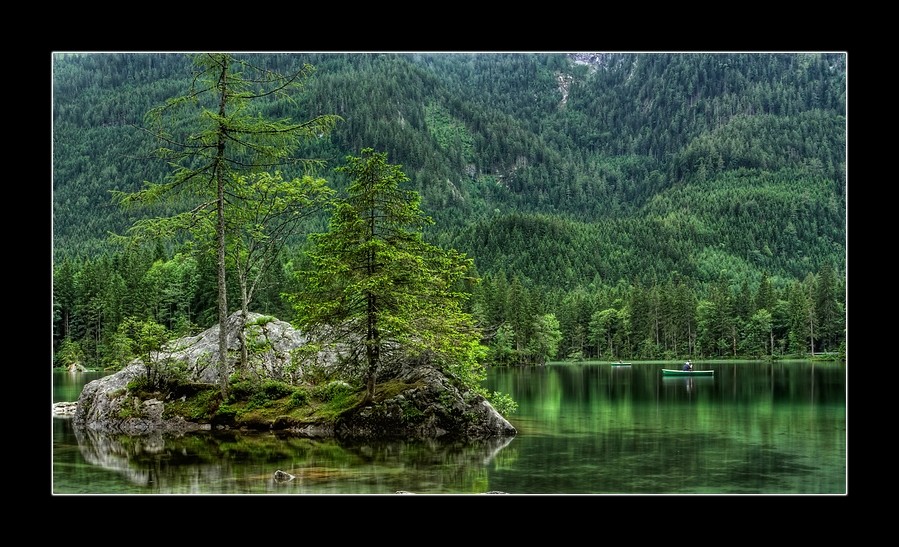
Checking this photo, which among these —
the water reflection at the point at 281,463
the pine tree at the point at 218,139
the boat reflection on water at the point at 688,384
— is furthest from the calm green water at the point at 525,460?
the boat reflection on water at the point at 688,384

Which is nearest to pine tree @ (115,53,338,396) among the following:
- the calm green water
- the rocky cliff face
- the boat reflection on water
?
the rocky cliff face

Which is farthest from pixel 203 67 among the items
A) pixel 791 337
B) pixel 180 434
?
pixel 791 337

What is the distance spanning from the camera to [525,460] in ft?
80.6

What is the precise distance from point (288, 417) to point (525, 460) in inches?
422

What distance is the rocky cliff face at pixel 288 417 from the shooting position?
98.0ft

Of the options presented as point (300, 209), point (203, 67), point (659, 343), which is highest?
point (203, 67)

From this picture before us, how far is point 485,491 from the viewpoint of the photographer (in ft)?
65.5

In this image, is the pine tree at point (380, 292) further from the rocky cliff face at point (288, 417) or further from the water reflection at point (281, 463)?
the water reflection at point (281, 463)

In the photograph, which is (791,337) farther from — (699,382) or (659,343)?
(699,382)

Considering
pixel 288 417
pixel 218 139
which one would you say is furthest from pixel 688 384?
pixel 218 139

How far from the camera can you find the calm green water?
2080 centimetres
